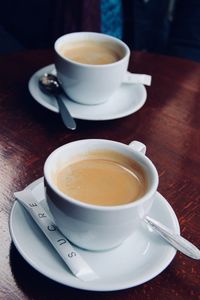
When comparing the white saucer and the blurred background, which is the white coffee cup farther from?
the blurred background

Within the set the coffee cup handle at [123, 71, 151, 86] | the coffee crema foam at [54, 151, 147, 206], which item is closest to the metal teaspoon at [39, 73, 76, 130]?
the coffee cup handle at [123, 71, 151, 86]

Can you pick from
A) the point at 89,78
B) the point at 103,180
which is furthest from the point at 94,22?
the point at 103,180

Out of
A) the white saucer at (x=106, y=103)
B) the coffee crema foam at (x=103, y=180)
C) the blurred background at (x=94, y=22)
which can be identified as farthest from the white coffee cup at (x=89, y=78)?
the blurred background at (x=94, y=22)

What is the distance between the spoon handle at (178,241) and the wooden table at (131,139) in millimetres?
28

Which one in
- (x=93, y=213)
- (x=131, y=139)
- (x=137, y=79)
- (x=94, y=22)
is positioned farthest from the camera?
(x=94, y=22)

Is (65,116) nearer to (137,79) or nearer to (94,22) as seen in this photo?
(137,79)

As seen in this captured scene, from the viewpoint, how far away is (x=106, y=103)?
0.80 m

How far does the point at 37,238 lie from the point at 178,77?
0.52 metres

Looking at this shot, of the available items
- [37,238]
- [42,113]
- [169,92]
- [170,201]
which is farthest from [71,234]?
[169,92]

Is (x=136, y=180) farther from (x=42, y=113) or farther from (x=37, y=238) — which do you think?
(x=42, y=113)

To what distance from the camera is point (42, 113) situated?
0.77 m

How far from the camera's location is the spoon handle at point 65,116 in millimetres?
722

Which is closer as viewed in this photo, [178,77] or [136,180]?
[136,180]

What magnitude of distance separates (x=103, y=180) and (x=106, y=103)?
12.5 inches
